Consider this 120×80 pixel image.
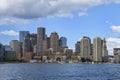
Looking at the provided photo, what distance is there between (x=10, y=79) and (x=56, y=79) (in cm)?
1423

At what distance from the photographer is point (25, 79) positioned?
397 feet

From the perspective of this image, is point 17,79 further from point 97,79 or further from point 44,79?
point 97,79

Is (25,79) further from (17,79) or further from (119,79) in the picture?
(119,79)

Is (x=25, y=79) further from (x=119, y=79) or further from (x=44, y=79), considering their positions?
(x=119, y=79)

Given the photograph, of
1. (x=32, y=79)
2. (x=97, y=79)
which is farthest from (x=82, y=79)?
(x=32, y=79)

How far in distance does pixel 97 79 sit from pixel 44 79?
16.3m

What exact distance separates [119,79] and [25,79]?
2853cm

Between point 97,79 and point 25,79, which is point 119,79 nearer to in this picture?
point 97,79

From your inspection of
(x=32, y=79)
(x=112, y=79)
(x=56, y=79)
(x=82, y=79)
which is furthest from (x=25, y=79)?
(x=112, y=79)

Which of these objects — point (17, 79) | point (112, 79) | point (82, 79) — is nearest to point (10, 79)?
point (17, 79)

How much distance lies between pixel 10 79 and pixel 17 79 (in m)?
2.77

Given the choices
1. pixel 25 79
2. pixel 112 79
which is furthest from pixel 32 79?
pixel 112 79

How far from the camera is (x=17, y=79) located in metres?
122

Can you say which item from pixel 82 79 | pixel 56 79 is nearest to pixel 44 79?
pixel 56 79
